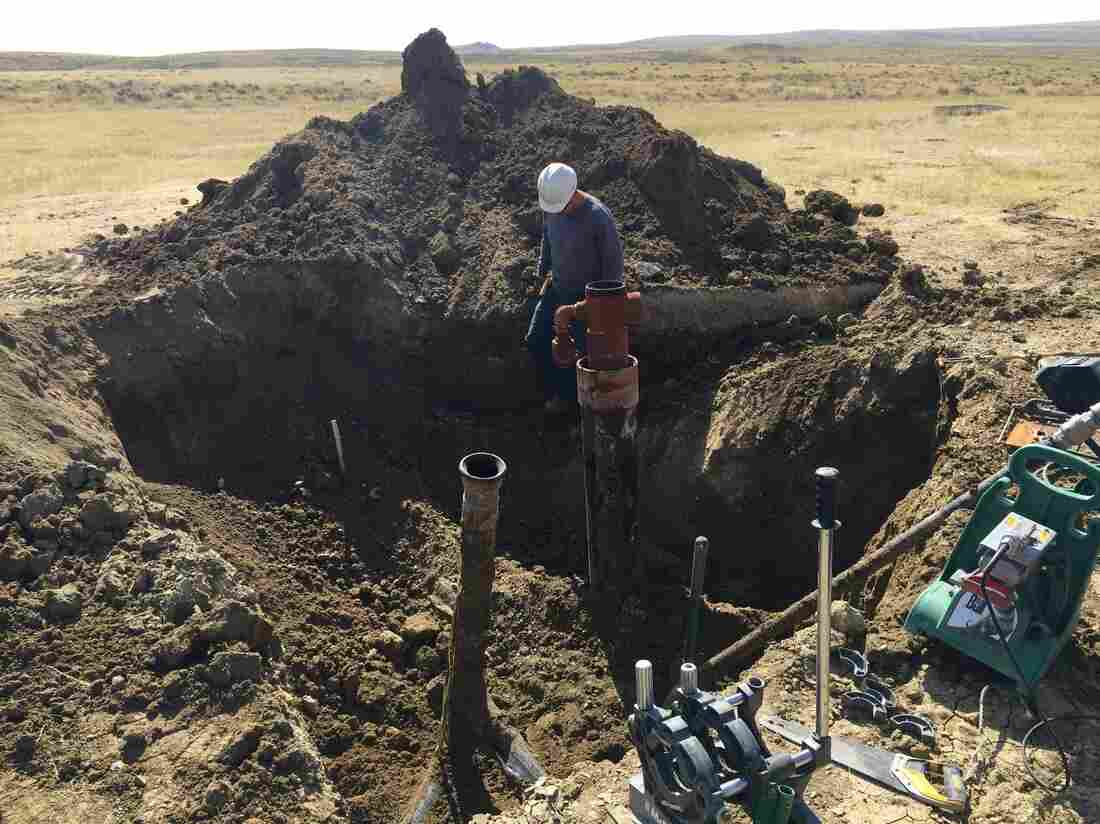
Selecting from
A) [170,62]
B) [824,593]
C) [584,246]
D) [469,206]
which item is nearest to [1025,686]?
[824,593]

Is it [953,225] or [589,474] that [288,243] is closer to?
[589,474]

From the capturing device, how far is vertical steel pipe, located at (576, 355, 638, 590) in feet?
18.2

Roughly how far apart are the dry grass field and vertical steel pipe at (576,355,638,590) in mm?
8777

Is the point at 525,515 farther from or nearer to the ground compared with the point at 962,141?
nearer to the ground

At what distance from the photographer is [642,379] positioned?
8.05 meters

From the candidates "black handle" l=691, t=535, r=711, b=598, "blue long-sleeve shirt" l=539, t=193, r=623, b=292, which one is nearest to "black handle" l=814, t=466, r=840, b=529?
"black handle" l=691, t=535, r=711, b=598

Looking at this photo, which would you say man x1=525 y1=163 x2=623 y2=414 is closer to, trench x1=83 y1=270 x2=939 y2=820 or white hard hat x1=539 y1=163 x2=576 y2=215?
white hard hat x1=539 y1=163 x2=576 y2=215

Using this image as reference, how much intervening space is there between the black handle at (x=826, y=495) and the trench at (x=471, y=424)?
3.22 m

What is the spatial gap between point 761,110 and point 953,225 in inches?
869

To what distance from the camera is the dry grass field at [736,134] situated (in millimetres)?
14672

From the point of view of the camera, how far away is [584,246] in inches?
258

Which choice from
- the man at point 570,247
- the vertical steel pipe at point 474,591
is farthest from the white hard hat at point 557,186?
the vertical steel pipe at point 474,591

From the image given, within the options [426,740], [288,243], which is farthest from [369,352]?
[426,740]

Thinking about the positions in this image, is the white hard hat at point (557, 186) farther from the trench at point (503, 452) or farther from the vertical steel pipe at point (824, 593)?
the vertical steel pipe at point (824, 593)
